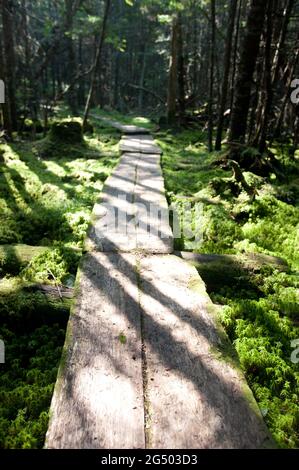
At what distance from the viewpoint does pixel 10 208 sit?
6.54m

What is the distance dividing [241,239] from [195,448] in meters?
4.04

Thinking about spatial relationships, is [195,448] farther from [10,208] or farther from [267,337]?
[10,208]

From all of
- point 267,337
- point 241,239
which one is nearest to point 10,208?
point 241,239

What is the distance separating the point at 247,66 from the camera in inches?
356

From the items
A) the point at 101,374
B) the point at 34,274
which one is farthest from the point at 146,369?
the point at 34,274

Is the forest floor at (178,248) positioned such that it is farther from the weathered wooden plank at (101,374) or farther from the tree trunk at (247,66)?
the tree trunk at (247,66)

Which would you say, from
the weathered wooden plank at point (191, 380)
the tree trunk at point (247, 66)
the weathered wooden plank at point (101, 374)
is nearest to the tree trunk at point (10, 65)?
the tree trunk at point (247, 66)

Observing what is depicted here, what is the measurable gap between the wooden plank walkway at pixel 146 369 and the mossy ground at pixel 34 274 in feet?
0.98

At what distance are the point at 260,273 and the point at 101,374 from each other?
267 centimetres

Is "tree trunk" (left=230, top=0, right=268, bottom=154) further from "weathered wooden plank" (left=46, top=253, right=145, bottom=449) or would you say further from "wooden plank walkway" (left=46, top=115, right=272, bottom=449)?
"weathered wooden plank" (left=46, top=253, right=145, bottom=449)

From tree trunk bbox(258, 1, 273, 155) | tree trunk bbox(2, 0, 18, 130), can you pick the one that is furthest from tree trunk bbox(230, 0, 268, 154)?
tree trunk bbox(2, 0, 18, 130)

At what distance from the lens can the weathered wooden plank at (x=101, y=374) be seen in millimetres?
2365

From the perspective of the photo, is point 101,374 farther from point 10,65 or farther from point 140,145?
point 10,65

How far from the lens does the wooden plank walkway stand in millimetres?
2391
